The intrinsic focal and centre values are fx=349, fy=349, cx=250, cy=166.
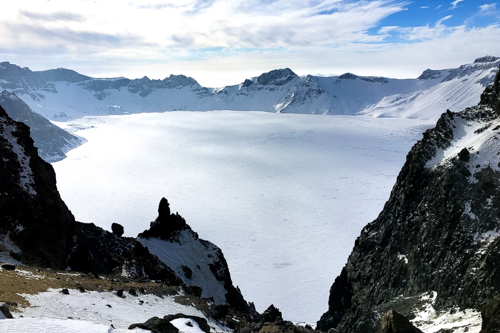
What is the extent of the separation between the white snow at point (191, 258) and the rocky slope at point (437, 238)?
1767cm

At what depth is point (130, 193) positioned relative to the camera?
164500 mm

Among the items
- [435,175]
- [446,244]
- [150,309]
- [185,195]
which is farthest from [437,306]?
[185,195]

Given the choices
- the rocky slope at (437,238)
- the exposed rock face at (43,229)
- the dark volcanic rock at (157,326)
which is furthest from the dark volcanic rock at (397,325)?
the exposed rock face at (43,229)

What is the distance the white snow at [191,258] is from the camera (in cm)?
4712

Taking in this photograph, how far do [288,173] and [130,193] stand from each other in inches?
3374

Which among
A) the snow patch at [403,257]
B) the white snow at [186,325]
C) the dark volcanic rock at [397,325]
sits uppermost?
the dark volcanic rock at [397,325]

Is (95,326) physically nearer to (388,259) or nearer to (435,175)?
(388,259)

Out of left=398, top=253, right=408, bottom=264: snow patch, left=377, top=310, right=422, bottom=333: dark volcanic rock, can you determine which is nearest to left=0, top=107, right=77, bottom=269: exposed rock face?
left=377, top=310, right=422, bottom=333: dark volcanic rock

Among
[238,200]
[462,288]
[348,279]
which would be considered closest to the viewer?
[462,288]

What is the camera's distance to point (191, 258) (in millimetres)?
51625

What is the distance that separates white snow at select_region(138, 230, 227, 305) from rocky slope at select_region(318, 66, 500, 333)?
17.7 meters

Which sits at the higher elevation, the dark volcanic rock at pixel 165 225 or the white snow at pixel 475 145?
the white snow at pixel 475 145

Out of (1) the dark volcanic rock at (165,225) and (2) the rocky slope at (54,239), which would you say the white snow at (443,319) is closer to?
(2) the rocky slope at (54,239)

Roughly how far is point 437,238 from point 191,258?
107 feet
